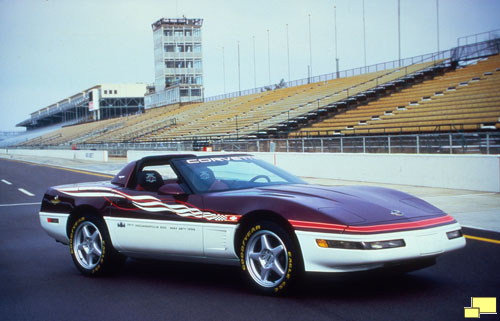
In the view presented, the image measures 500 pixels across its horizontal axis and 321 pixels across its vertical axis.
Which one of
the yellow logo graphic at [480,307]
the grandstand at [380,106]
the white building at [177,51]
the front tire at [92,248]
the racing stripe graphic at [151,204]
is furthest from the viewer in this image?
the white building at [177,51]

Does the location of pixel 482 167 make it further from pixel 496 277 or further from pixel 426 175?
pixel 496 277

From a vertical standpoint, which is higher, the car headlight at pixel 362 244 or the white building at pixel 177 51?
the white building at pixel 177 51

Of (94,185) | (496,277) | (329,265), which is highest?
(94,185)

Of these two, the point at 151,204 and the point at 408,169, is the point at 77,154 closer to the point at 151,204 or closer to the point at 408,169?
the point at 408,169

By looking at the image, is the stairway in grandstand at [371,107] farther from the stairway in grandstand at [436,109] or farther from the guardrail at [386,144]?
the guardrail at [386,144]

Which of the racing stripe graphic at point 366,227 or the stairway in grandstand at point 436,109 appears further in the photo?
the stairway in grandstand at point 436,109

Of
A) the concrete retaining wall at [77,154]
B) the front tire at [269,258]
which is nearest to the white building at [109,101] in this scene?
the concrete retaining wall at [77,154]

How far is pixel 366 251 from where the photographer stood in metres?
4.55

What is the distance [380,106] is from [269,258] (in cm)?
2871

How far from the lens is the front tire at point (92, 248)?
6.38m

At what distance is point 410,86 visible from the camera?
36031mm

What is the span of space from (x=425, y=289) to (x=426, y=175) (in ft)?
39.5

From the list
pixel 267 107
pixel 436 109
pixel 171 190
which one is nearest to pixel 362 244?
pixel 171 190

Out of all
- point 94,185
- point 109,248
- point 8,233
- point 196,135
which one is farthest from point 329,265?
point 196,135
